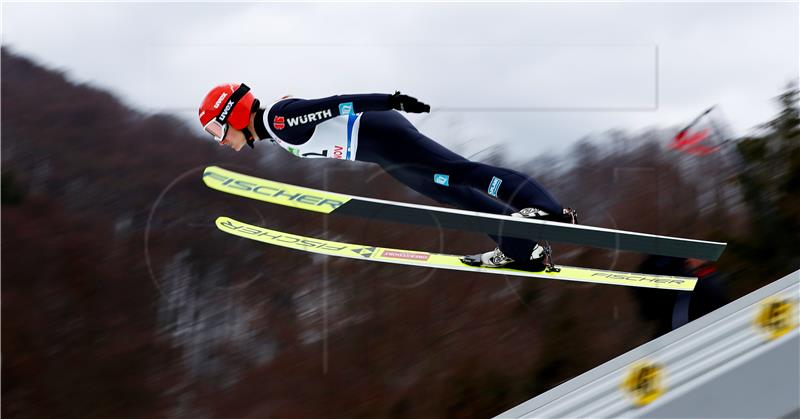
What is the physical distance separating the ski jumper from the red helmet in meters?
0.10

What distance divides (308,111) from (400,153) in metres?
0.52

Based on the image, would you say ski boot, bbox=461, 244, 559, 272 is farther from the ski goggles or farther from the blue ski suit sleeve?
the ski goggles

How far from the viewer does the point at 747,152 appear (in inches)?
274

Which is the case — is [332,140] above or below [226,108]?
below

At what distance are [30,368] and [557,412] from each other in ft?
25.2

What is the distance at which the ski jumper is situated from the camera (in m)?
4.03

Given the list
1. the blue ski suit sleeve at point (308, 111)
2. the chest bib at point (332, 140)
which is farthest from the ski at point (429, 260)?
the blue ski suit sleeve at point (308, 111)

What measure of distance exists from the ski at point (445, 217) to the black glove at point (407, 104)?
0.57 m

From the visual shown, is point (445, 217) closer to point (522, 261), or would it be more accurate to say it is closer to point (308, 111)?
point (522, 261)

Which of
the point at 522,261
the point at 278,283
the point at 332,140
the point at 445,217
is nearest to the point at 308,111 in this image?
the point at 332,140

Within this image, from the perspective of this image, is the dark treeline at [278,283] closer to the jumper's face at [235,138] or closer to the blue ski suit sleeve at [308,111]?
the jumper's face at [235,138]

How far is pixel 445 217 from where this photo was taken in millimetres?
3959

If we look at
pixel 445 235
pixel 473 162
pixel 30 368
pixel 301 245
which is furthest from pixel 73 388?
pixel 473 162

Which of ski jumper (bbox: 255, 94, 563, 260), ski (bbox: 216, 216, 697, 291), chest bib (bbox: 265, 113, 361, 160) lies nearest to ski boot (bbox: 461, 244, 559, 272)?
ski (bbox: 216, 216, 697, 291)
